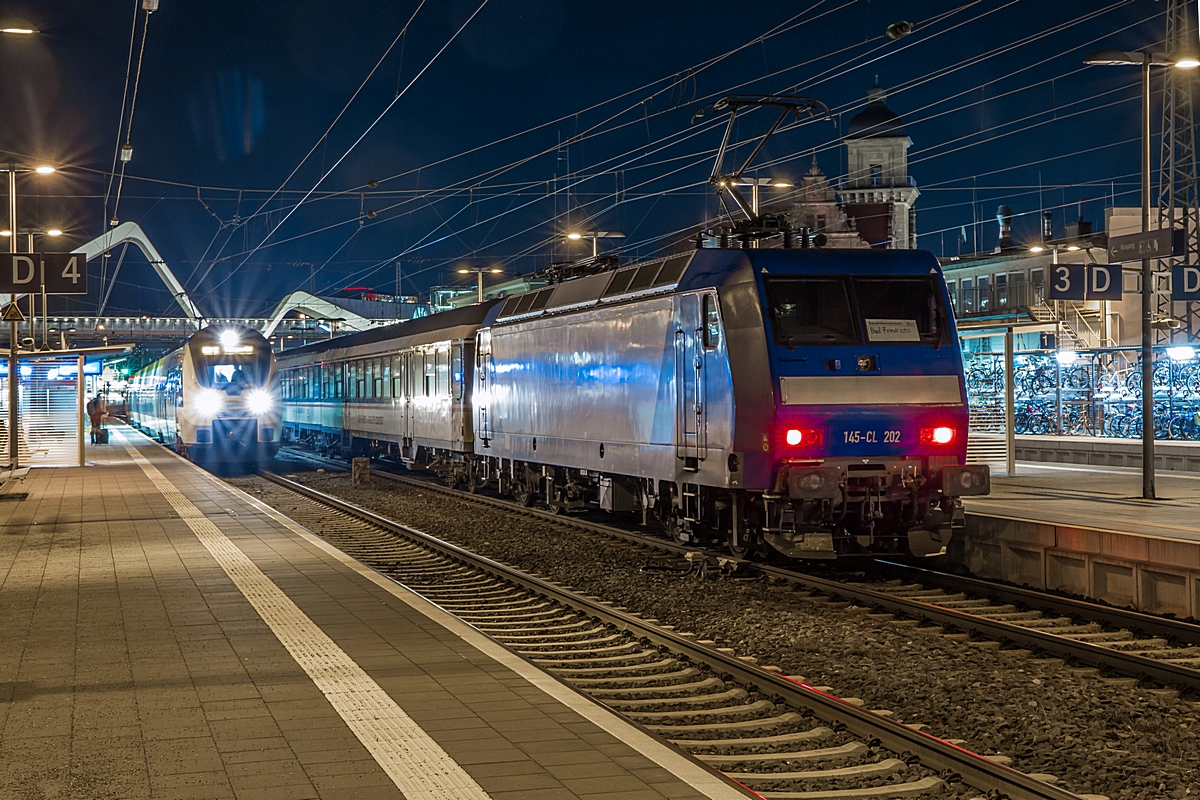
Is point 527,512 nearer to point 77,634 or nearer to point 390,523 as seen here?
point 390,523

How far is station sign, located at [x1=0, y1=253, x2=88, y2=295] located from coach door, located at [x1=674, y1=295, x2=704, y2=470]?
1337cm

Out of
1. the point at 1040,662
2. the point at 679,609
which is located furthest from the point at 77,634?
the point at 1040,662

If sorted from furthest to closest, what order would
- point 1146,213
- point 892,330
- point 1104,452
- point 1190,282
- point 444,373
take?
point 1104,452 → point 444,373 → point 1190,282 → point 1146,213 → point 892,330

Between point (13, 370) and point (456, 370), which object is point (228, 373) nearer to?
point (13, 370)

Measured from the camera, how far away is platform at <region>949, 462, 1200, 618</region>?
11711 mm

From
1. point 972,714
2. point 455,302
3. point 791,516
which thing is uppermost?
point 455,302

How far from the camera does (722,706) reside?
831cm

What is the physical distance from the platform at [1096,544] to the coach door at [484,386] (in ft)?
29.1

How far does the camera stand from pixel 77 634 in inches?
384

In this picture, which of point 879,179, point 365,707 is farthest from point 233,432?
point 879,179

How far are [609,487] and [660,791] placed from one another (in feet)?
37.5

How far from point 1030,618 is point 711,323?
14.7 ft

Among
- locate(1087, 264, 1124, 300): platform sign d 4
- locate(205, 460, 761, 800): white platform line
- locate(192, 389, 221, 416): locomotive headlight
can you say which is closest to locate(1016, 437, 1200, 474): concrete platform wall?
locate(1087, 264, 1124, 300): platform sign d 4

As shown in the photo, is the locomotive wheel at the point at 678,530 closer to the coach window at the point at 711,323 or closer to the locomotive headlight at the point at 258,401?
the coach window at the point at 711,323
